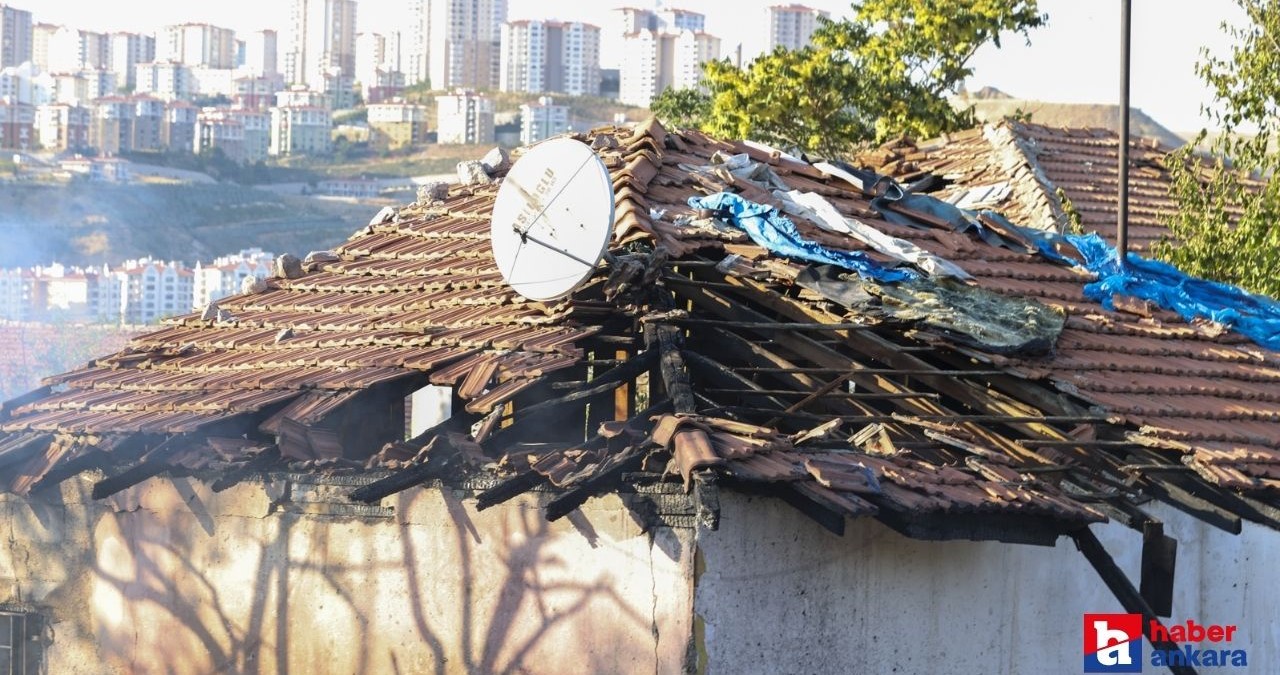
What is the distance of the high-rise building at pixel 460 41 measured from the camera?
191125 millimetres

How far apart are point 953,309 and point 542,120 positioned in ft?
457

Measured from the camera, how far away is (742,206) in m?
11.0

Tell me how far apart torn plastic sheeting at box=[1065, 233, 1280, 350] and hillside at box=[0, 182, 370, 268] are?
9034 centimetres

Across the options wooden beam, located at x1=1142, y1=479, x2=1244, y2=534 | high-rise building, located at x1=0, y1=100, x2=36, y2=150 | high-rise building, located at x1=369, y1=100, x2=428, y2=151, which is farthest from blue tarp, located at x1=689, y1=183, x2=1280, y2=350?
high-rise building, located at x1=0, y1=100, x2=36, y2=150

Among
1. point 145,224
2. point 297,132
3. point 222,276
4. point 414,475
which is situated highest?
point 297,132

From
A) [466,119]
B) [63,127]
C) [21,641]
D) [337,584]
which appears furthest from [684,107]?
[63,127]

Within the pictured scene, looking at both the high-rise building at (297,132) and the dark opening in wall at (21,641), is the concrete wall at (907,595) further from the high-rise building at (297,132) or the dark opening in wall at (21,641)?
the high-rise building at (297,132)

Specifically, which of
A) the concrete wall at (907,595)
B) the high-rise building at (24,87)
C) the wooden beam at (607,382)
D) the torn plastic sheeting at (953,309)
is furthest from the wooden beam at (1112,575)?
the high-rise building at (24,87)

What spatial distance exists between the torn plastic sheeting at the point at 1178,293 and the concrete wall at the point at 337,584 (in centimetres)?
580

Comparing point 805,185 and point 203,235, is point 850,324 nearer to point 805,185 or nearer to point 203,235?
point 805,185

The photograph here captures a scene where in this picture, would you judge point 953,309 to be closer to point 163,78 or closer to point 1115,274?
point 1115,274

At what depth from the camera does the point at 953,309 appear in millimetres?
10219

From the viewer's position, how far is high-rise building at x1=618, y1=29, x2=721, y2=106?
17425 centimetres

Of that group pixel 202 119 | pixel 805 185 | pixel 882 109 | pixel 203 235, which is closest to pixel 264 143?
pixel 202 119
